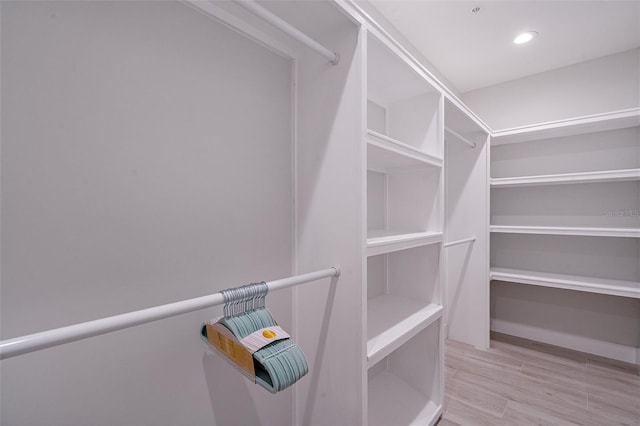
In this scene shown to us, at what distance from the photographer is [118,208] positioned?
817mm

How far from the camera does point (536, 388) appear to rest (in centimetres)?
201

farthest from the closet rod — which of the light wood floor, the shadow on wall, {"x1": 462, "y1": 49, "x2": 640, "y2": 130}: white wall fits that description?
{"x1": 462, "y1": 49, "x2": 640, "y2": 130}: white wall

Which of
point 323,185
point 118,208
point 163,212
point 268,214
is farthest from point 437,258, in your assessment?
point 118,208

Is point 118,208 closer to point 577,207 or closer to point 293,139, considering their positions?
point 293,139

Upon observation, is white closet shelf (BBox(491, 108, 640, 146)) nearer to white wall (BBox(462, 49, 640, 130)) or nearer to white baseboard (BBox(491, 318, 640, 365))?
white wall (BBox(462, 49, 640, 130))

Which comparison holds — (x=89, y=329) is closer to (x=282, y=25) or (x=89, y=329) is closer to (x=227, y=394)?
(x=227, y=394)

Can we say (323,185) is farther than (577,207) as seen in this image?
No

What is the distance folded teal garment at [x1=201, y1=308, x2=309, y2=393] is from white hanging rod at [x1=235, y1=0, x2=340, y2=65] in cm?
89

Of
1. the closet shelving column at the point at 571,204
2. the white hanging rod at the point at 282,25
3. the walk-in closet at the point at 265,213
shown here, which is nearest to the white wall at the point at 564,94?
the walk-in closet at the point at 265,213

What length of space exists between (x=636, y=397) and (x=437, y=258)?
5.88ft

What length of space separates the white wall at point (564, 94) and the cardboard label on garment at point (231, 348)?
3.27 metres

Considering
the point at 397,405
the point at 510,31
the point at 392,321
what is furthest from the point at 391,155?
the point at 510,31

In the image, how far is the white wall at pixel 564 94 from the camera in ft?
7.79

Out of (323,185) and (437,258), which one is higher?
(323,185)
